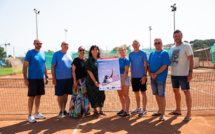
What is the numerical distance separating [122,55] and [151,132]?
201cm

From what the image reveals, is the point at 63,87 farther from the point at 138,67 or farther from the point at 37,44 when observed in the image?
the point at 138,67

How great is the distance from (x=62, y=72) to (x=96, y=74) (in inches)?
37.4

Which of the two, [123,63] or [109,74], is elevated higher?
[123,63]

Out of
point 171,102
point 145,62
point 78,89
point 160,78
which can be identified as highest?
point 145,62

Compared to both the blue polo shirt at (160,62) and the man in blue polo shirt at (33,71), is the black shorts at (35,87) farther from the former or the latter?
the blue polo shirt at (160,62)

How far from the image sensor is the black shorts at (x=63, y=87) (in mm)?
4758

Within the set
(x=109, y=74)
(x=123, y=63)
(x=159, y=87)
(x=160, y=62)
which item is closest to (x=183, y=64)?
(x=160, y=62)

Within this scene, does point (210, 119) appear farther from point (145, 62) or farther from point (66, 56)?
point (66, 56)

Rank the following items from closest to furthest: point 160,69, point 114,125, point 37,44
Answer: point 114,125 < point 160,69 < point 37,44

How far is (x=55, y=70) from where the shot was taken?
4.77 m

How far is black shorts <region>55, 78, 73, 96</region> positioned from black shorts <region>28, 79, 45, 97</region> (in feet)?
1.36

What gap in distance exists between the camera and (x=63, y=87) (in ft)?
15.7

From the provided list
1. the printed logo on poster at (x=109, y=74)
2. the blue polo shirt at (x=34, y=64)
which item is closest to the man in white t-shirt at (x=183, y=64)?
the printed logo on poster at (x=109, y=74)

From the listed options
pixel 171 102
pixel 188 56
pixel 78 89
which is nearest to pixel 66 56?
pixel 78 89
